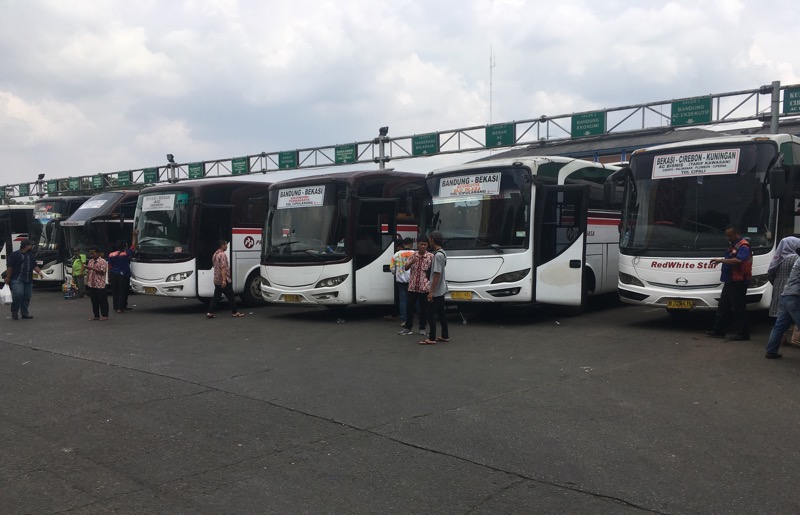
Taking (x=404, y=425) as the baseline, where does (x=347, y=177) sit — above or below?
above

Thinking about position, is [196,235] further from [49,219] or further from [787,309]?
[787,309]

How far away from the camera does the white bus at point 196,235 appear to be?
54.0ft

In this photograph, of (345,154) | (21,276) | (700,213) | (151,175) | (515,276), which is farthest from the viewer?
(151,175)

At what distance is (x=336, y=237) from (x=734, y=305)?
24.6 feet

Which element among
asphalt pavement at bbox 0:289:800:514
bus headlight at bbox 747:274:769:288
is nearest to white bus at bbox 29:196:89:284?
asphalt pavement at bbox 0:289:800:514

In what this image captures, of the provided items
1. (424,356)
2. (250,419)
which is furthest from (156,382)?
(424,356)

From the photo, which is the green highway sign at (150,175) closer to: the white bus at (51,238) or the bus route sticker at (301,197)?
the white bus at (51,238)

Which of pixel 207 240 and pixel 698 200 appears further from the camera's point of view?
pixel 207 240

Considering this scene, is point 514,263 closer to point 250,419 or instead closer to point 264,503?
point 250,419

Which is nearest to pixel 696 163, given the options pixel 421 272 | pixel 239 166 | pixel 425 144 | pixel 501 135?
pixel 421 272

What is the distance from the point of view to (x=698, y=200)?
11562 millimetres

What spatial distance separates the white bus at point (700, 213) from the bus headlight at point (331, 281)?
5.46 metres

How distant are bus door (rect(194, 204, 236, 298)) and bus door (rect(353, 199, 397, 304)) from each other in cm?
430

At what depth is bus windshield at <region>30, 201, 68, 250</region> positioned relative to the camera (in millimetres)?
24375
